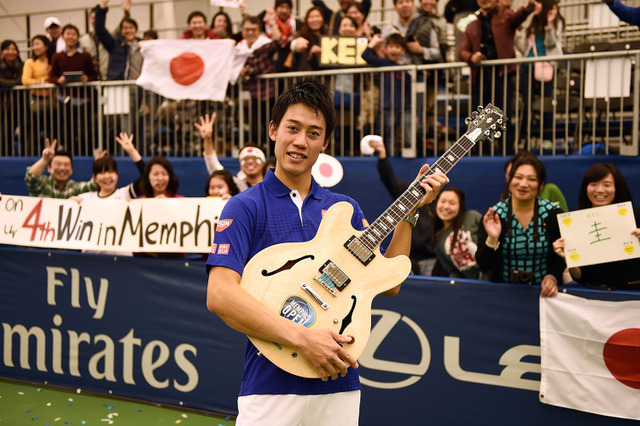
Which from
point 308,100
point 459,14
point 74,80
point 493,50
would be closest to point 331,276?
point 308,100

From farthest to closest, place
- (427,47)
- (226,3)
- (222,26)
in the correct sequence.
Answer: (222,26), (226,3), (427,47)

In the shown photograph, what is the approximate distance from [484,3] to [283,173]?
632cm

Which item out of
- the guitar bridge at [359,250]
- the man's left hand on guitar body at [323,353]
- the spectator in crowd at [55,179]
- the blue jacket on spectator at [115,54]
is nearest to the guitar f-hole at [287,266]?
the guitar bridge at [359,250]

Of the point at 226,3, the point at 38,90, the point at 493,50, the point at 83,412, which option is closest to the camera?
the point at 83,412

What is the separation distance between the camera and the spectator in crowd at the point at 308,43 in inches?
373

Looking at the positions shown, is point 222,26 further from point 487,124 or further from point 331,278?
point 331,278

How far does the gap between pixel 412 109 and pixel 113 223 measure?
392 cm

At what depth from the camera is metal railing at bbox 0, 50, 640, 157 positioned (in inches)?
315

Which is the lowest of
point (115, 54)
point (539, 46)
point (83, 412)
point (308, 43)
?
point (83, 412)

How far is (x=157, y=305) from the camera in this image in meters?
6.54

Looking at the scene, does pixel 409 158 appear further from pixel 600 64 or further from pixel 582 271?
pixel 582 271

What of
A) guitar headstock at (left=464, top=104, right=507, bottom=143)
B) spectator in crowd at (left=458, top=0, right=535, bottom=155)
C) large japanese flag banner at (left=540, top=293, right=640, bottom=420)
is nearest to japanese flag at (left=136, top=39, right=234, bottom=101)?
spectator in crowd at (left=458, top=0, right=535, bottom=155)

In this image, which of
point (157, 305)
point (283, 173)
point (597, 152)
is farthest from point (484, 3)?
point (283, 173)

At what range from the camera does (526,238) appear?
201 inches
